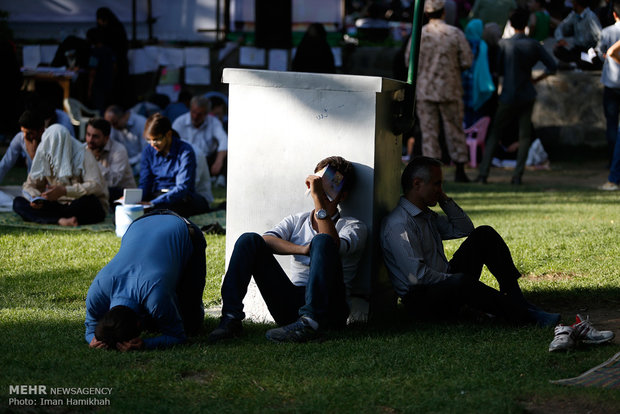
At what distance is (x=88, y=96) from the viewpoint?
15.5 m

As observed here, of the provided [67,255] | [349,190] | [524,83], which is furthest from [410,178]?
[524,83]

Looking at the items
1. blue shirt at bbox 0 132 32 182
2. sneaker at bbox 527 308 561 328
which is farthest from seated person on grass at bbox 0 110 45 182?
sneaker at bbox 527 308 561 328

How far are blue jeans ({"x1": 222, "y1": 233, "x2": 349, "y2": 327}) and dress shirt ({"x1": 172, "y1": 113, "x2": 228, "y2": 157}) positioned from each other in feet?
22.3

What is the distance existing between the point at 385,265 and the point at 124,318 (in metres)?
1.54

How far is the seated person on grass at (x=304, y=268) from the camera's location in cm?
465

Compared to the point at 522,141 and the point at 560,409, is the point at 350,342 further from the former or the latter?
the point at 522,141

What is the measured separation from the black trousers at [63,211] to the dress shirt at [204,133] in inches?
115

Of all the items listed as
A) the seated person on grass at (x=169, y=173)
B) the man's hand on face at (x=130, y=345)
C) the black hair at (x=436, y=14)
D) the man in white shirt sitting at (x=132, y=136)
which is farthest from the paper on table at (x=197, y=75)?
the man's hand on face at (x=130, y=345)

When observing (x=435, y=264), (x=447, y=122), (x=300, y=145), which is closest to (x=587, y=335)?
Result: (x=435, y=264)

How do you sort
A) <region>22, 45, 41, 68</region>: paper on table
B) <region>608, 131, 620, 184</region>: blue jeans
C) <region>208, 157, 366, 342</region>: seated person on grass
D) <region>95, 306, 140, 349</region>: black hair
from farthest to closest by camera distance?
<region>22, 45, 41, 68</region>: paper on table, <region>608, 131, 620, 184</region>: blue jeans, <region>208, 157, 366, 342</region>: seated person on grass, <region>95, 306, 140, 349</region>: black hair

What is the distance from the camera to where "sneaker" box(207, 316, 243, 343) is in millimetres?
4668

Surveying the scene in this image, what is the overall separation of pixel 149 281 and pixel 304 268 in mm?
1035

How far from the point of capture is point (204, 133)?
11.6 m

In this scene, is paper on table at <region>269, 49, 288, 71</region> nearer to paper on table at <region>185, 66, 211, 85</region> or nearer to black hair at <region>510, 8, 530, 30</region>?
paper on table at <region>185, 66, 211, 85</region>
